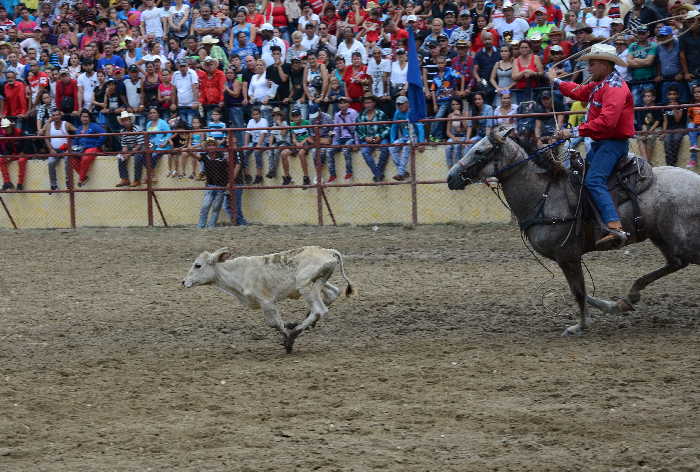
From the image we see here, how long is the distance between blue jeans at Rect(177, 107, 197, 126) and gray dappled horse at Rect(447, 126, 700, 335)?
11.2 m

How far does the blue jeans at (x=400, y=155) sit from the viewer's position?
17.0m

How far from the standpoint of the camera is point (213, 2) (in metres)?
22.9

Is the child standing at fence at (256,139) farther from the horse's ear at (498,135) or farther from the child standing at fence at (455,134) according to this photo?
the horse's ear at (498,135)

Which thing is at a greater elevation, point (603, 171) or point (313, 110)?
point (313, 110)

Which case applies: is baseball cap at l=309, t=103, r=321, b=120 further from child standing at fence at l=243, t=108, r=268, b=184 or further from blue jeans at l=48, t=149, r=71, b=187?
blue jeans at l=48, t=149, r=71, b=187

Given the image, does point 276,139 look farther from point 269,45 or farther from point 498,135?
point 498,135

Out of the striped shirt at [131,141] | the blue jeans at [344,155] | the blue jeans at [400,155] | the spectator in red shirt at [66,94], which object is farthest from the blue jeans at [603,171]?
the spectator in red shirt at [66,94]

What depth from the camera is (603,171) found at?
353 inches

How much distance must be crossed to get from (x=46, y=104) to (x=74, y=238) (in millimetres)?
4918

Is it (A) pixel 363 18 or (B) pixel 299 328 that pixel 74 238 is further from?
(B) pixel 299 328

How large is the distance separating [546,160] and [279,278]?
275 cm

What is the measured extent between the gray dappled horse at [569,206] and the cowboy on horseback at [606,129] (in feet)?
0.91

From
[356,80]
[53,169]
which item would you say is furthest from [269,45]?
[53,169]

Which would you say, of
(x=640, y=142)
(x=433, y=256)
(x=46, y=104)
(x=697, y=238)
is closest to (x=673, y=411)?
(x=697, y=238)
